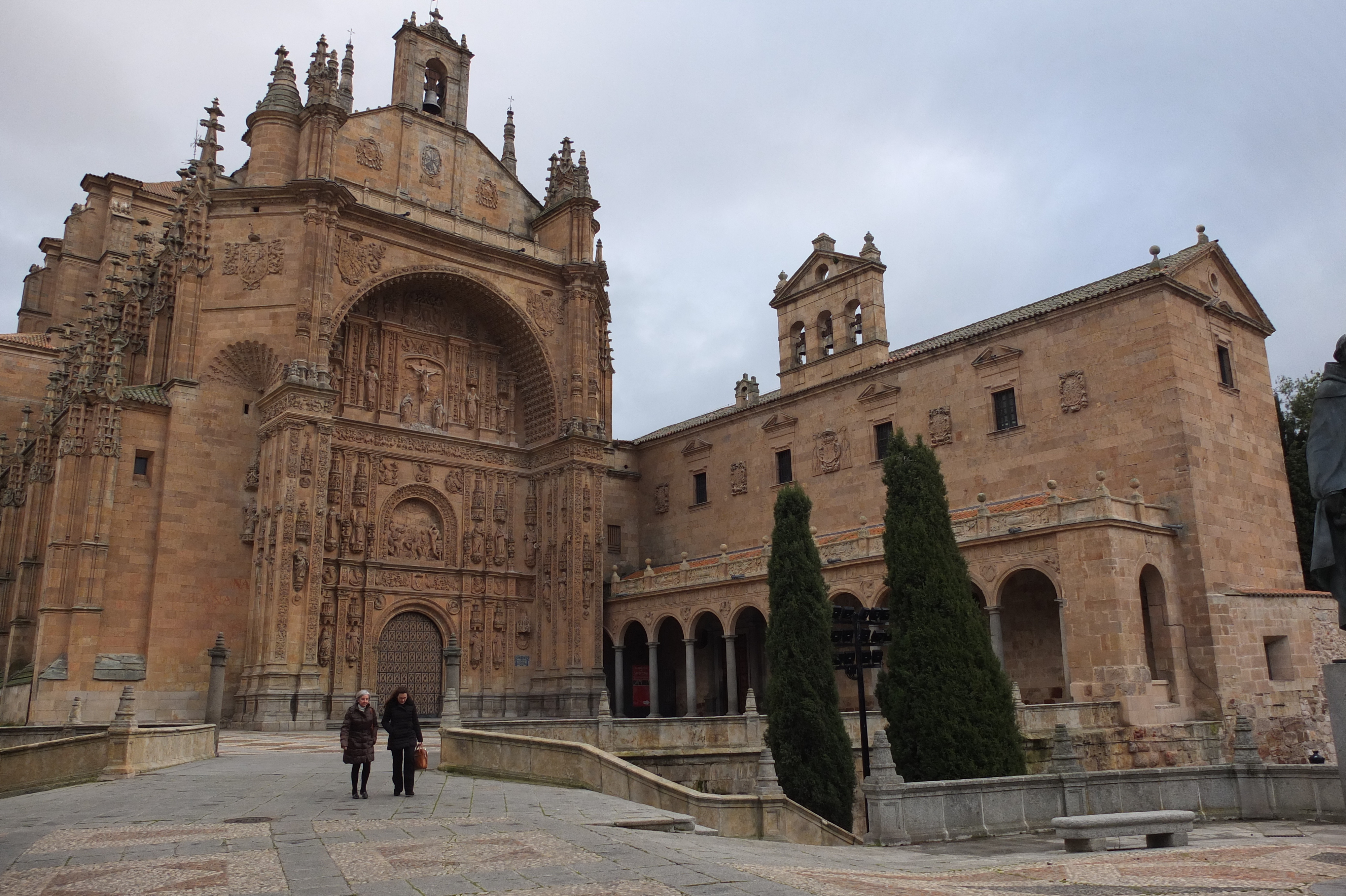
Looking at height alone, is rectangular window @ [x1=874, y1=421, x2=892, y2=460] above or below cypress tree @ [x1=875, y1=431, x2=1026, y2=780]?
above

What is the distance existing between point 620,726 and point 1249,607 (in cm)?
1491

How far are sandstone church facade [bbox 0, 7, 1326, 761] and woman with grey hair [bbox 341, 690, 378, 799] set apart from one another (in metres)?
14.1

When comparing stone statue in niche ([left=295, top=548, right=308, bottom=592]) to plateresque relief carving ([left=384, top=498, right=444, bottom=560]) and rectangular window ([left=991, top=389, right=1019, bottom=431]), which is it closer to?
plateresque relief carving ([left=384, top=498, right=444, bottom=560])

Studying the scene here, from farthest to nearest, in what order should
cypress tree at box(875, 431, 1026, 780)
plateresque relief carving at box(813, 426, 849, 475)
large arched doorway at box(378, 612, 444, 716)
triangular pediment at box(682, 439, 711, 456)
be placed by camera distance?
triangular pediment at box(682, 439, 711, 456) < plateresque relief carving at box(813, 426, 849, 475) < large arched doorway at box(378, 612, 444, 716) < cypress tree at box(875, 431, 1026, 780)

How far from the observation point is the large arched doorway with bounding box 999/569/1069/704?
78.6 ft

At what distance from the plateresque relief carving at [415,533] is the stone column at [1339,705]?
26.2 meters

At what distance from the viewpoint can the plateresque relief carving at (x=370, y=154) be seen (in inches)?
1219

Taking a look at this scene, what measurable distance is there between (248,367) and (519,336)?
8.92m

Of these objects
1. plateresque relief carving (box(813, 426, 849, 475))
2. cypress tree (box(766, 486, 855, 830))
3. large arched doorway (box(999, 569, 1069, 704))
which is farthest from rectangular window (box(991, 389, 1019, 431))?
cypress tree (box(766, 486, 855, 830))

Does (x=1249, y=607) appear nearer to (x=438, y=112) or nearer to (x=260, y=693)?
(x=260, y=693)

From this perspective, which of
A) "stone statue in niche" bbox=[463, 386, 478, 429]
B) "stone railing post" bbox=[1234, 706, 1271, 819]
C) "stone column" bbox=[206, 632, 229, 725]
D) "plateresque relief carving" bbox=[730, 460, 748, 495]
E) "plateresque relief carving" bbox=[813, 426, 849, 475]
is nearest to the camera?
"stone railing post" bbox=[1234, 706, 1271, 819]

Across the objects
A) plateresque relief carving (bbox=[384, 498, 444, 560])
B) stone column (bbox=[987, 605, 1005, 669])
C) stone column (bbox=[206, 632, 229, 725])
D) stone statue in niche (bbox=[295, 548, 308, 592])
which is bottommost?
stone column (bbox=[206, 632, 229, 725])

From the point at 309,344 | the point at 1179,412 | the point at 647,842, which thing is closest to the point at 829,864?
the point at 647,842

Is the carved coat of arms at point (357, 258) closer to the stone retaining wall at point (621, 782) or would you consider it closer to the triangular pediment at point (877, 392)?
the triangular pediment at point (877, 392)
